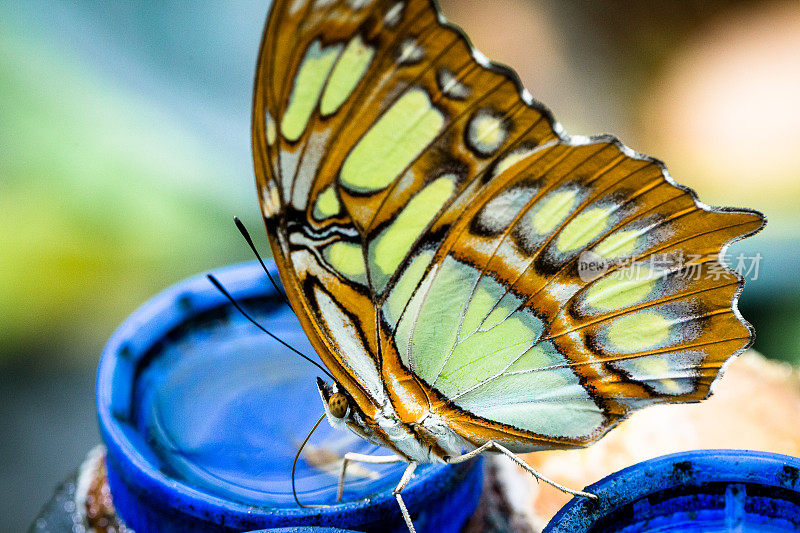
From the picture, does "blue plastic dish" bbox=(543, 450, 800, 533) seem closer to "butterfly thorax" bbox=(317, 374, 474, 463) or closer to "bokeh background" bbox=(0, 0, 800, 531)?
"butterfly thorax" bbox=(317, 374, 474, 463)

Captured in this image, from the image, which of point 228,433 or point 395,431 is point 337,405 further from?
point 228,433

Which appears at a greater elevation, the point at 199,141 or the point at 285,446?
the point at 199,141

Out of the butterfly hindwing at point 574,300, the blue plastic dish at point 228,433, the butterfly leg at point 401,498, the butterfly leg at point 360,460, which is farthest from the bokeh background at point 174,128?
the butterfly leg at point 401,498

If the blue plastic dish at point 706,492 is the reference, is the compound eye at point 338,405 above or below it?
below

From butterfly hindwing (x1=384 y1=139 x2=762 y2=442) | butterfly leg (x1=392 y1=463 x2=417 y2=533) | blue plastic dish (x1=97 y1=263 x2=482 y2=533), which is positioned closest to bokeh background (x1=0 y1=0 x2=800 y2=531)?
blue plastic dish (x1=97 y1=263 x2=482 y2=533)

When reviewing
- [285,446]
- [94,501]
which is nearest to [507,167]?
[285,446]

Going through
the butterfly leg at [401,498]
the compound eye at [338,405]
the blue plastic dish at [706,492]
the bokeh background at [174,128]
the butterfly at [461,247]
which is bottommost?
the butterfly leg at [401,498]

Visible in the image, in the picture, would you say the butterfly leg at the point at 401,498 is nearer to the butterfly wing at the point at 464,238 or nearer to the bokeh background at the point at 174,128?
the butterfly wing at the point at 464,238

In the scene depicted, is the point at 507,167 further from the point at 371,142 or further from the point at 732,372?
the point at 732,372
